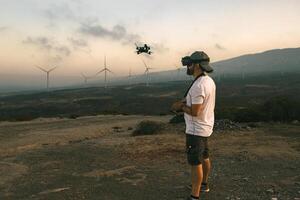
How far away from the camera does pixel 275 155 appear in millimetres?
13633

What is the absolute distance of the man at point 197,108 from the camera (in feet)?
25.5

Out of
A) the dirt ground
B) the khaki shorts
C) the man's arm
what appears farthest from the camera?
the dirt ground

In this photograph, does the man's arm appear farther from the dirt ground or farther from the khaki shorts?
the dirt ground

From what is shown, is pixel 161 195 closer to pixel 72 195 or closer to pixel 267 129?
pixel 72 195

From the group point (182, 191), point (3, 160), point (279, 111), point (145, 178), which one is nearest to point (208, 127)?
point (182, 191)

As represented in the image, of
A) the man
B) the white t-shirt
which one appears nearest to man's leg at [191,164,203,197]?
the man

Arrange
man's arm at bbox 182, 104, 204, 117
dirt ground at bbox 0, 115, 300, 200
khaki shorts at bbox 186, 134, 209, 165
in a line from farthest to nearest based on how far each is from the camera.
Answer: dirt ground at bbox 0, 115, 300, 200 < khaki shorts at bbox 186, 134, 209, 165 < man's arm at bbox 182, 104, 204, 117

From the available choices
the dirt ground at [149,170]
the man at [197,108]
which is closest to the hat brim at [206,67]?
the man at [197,108]

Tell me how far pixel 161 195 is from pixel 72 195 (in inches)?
72.7

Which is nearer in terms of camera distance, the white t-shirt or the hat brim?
the white t-shirt

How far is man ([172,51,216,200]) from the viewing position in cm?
777

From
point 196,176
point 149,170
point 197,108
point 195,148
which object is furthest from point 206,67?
point 149,170

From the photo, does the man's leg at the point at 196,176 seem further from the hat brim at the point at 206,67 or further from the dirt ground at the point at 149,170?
the hat brim at the point at 206,67

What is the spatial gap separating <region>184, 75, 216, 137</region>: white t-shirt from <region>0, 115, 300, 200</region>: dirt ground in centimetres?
152
